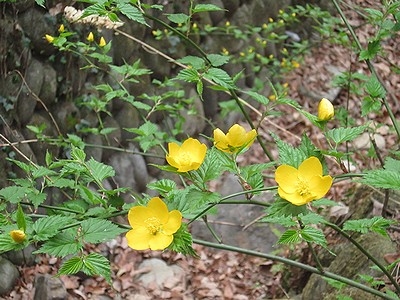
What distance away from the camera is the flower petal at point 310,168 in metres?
1.06

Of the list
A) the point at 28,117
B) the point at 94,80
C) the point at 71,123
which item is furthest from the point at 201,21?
the point at 28,117

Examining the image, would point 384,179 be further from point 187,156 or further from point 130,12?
point 130,12

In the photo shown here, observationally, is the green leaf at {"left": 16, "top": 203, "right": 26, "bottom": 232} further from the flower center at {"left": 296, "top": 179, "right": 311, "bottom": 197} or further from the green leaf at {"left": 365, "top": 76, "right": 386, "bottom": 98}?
the green leaf at {"left": 365, "top": 76, "right": 386, "bottom": 98}

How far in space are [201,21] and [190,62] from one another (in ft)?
9.24

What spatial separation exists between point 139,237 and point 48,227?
0.69ft

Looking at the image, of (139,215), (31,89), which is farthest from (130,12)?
(31,89)

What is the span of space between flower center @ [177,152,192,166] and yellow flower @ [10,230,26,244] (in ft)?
1.19

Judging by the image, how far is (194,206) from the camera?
42.1 inches

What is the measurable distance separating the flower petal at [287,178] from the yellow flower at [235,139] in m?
0.12

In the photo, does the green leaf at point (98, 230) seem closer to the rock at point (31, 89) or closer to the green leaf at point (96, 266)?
the green leaf at point (96, 266)

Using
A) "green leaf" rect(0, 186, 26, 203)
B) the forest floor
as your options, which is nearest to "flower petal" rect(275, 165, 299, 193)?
"green leaf" rect(0, 186, 26, 203)

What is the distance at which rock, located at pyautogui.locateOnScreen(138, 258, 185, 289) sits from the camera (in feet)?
10.7

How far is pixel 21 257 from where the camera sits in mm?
2850

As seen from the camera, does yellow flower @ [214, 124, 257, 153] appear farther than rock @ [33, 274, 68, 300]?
No
